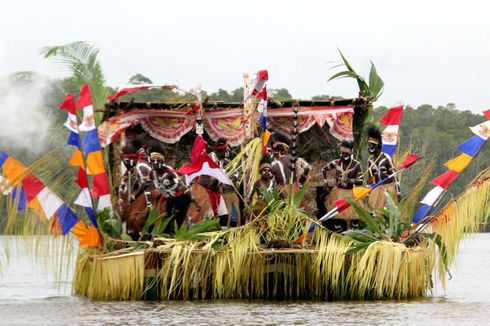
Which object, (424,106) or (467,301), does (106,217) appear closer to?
(467,301)

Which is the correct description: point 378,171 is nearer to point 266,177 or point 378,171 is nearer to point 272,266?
point 266,177

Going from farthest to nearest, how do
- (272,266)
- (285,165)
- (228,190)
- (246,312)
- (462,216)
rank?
(228,190), (285,165), (462,216), (272,266), (246,312)

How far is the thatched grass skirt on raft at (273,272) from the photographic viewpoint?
1984 centimetres

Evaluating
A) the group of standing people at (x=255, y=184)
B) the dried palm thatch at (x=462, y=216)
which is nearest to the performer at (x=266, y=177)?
the group of standing people at (x=255, y=184)

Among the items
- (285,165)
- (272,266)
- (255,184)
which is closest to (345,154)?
(285,165)

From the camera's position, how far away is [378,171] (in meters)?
23.0

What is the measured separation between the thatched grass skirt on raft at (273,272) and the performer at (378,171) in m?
2.00

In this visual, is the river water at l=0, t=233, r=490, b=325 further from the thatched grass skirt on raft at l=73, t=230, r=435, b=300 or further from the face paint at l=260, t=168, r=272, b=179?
the face paint at l=260, t=168, r=272, b=179

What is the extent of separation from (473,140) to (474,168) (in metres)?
33.4

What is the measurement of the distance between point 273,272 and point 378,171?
3.47m

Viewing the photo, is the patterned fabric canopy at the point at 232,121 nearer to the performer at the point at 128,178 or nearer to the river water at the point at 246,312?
the performer at the point at 128,178

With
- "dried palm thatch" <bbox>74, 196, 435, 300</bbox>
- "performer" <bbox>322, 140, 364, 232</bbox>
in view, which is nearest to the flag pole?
"dried palm thatch" <bbox>74, 196, 435, 300</bbox>

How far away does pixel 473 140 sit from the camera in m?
21.7

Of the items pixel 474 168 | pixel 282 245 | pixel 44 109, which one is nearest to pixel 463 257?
pixel 474 168
